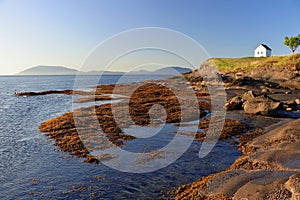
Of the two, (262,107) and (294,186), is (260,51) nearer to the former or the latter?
(262,107)

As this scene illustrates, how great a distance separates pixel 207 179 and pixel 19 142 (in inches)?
750

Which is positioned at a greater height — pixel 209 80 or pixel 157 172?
pixel 209 80

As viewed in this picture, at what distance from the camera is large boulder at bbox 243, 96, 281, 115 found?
31413mm

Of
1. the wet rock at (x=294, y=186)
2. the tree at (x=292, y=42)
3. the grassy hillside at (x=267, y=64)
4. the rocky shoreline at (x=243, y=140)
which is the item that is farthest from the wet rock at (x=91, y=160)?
the tree at (x=292, y=42)

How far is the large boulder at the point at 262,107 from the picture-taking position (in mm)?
31413

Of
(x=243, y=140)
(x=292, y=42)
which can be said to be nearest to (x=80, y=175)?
(x=243, y=140)

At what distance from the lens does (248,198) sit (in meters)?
10.7

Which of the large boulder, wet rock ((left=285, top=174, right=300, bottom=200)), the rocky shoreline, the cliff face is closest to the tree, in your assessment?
the rocky shoreline

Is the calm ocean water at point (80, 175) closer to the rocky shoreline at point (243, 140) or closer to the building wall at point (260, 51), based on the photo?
the rocky shoreline at point (243, 140)

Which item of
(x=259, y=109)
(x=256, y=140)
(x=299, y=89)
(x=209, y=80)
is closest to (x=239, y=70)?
(x=209, y=80)

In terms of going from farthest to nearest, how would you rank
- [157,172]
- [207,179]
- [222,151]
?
[222,151] → [157,172] → [207,179]

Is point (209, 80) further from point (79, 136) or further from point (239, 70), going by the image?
point (79, 136)

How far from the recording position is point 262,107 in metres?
32.2

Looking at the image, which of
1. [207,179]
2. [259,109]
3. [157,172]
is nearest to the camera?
[207,179]
